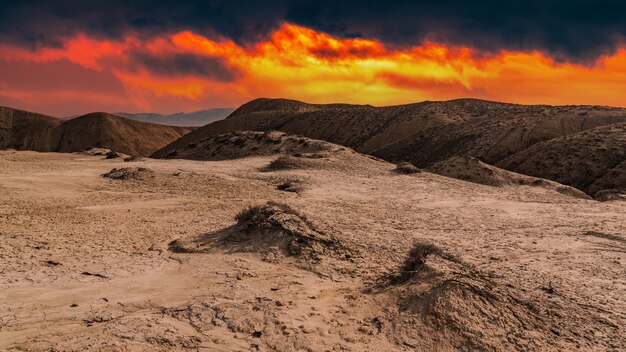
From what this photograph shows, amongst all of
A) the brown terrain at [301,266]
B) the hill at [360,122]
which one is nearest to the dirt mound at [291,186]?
the brown terrain at [301,266]

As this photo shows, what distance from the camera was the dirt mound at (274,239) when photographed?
11.2 m

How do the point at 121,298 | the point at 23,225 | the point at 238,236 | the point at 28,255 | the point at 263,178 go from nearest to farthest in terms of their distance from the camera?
the point at 121,298, the point at 28,255, the point at 238,236, the point at 23,225, the point at 263,178

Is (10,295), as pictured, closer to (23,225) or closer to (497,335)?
(23,225)

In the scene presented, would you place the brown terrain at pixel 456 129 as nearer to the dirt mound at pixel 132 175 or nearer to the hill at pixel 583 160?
the hill at pixel 583 160

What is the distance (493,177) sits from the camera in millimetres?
29844

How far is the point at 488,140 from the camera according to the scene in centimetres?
5247

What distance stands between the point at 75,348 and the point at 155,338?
3.49ft

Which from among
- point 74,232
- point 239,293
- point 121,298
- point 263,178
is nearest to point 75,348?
point 121,298

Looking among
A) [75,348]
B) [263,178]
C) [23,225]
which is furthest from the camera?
[263,178]

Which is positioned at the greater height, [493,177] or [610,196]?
[493,177]

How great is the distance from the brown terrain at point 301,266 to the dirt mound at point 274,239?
51 mm

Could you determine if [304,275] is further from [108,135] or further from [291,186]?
[108,135]

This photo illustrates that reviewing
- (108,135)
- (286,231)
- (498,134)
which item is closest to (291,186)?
(286,231)

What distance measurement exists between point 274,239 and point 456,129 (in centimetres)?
5503
